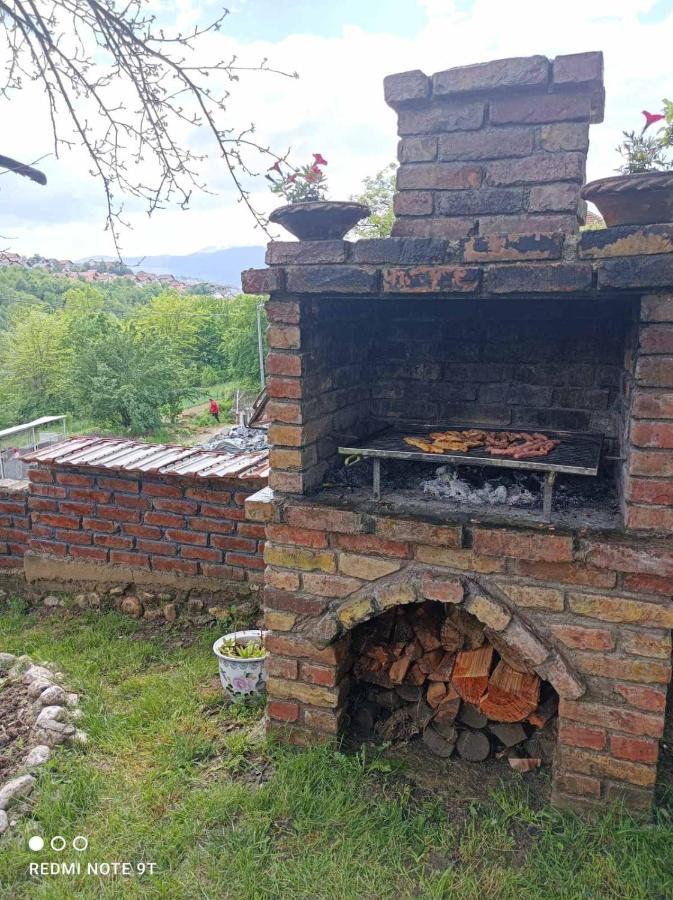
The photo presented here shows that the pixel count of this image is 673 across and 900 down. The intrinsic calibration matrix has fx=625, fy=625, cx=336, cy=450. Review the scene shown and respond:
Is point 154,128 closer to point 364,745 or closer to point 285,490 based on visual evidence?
point 285,490

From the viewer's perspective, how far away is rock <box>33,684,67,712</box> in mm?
3018

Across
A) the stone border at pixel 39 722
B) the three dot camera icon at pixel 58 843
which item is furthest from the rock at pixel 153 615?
the three dot camera icon at pixel 58 843

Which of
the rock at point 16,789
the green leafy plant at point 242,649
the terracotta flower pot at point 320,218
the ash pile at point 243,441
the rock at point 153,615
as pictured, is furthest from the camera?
the ash pile at point 243,441

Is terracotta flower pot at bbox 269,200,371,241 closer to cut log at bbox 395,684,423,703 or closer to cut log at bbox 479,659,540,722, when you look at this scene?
cut log at bbox 479,659,540,722

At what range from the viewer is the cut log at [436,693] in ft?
9.18

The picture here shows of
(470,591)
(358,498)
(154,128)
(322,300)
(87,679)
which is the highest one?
(154,128)

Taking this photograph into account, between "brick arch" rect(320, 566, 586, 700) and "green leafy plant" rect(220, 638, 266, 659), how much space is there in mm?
843

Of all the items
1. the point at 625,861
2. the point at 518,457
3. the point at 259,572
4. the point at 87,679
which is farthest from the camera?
the point at 259,572

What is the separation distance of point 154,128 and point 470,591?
253 centimetres

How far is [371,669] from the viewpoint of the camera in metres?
2.92

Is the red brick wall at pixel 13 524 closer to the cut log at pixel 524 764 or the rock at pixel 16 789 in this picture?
the rock at pixel 16 789

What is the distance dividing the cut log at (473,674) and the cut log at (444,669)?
0.04m

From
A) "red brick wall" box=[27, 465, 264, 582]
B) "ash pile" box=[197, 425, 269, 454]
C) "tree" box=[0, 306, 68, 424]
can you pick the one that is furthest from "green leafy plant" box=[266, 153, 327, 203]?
"tree" box=[0, 306, 68, 424]

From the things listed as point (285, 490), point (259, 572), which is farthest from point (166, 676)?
point (285, 490)
